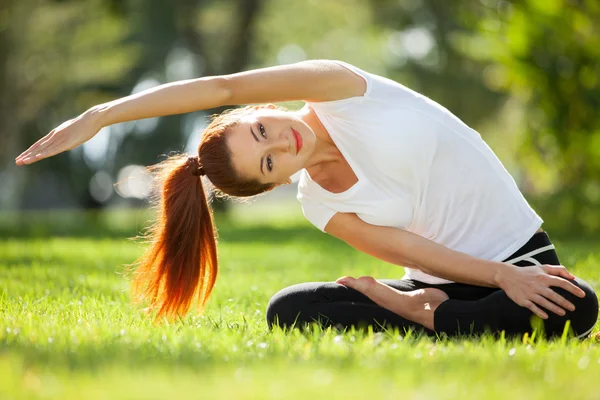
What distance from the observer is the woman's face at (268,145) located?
342 cm

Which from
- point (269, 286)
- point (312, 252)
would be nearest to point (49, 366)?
point (269, 286)

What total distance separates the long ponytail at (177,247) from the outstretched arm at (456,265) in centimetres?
63

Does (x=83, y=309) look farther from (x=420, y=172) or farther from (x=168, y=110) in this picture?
(x=420, y=172)

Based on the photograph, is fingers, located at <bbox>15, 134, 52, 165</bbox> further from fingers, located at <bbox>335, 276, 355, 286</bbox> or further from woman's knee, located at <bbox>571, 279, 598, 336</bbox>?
woman's knee, located at <bbox>571, 279, 598, 336</bbox>

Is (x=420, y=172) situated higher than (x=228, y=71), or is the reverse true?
(x=228, y=71)

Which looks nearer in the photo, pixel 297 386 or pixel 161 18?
pixel 297 386

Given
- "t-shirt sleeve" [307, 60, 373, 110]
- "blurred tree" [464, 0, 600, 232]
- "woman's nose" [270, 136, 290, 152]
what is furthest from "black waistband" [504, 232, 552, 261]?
"blurred tree" [464, 0, 600, 232]

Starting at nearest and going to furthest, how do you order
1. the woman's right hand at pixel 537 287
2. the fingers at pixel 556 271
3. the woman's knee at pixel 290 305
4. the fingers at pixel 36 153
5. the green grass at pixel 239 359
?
the green grass at pixel 239 359 < the fingers at pixel 36 153 < the woman's right hand at pixel 537 287 < the fingers at pixel 556 271 < the woman's knee at pixel 290 305

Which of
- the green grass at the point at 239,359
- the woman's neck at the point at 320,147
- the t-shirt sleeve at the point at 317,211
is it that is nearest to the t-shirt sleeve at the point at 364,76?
the woman's neck at the point at 320,147

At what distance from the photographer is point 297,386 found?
2104 mm

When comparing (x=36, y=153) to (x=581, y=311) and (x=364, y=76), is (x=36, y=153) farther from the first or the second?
(x=581, y=311)

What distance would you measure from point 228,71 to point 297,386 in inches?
698

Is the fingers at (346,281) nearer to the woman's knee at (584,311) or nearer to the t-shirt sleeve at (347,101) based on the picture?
the t-shirt sleeve at (347,101)

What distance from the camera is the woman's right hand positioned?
3145 mm
